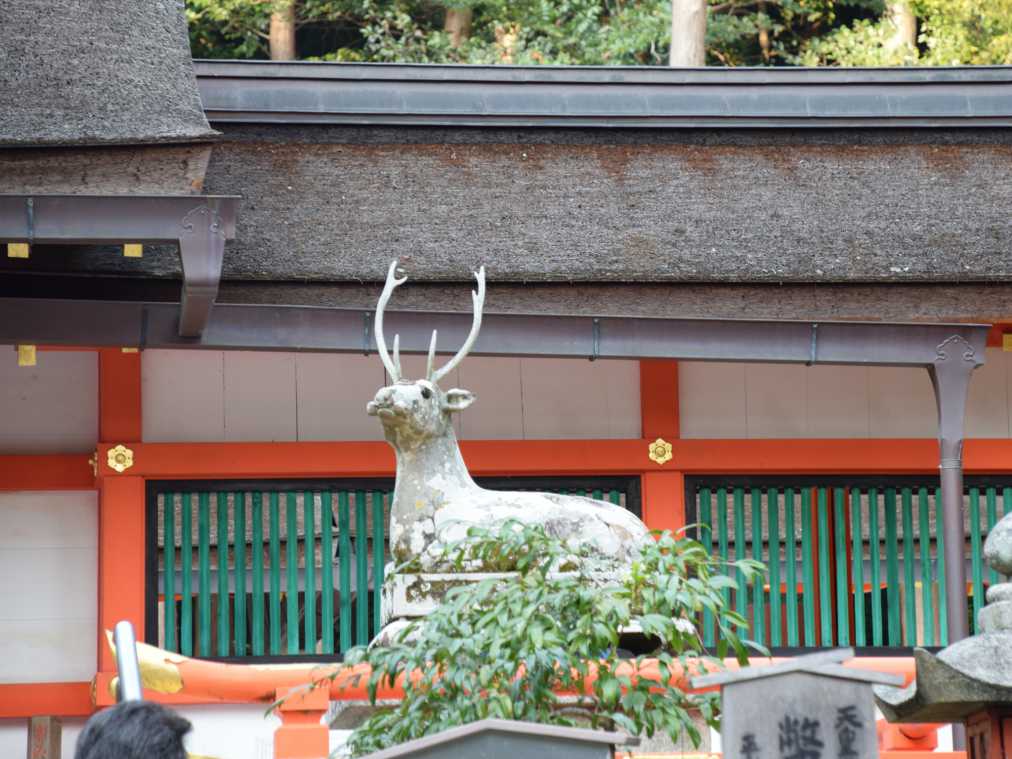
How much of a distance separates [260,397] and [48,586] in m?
1.51

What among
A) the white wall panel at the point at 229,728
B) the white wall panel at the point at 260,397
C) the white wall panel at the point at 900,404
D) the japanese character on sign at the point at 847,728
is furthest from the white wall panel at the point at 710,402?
the japanese character on sign at the point at 847,728

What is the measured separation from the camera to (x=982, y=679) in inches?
180

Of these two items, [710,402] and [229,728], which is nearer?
[229,728]

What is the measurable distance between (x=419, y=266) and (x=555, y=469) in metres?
1.44

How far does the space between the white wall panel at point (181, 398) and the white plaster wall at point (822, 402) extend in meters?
2.53

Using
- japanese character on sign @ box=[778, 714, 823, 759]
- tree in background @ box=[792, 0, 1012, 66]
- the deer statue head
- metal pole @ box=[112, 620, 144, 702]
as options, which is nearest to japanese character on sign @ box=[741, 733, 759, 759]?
japanese character on sign @ box=[778, 714, 823, 759]

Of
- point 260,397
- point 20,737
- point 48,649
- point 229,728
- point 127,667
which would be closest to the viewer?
point 127,667

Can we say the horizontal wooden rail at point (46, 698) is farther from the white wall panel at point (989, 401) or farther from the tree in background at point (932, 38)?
the tree in background at point (932, 38)

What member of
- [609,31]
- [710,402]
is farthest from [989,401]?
[609,31]

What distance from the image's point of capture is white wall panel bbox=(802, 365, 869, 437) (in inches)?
414

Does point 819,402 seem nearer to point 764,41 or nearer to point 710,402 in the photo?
point 710,402

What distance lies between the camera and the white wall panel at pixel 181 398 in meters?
10.1

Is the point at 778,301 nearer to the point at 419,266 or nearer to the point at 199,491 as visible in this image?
the point at 419,266

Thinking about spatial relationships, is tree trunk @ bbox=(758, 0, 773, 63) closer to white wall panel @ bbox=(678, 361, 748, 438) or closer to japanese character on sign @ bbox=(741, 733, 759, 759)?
white wall panel @ bbox=(678, 361, 748, 438)
